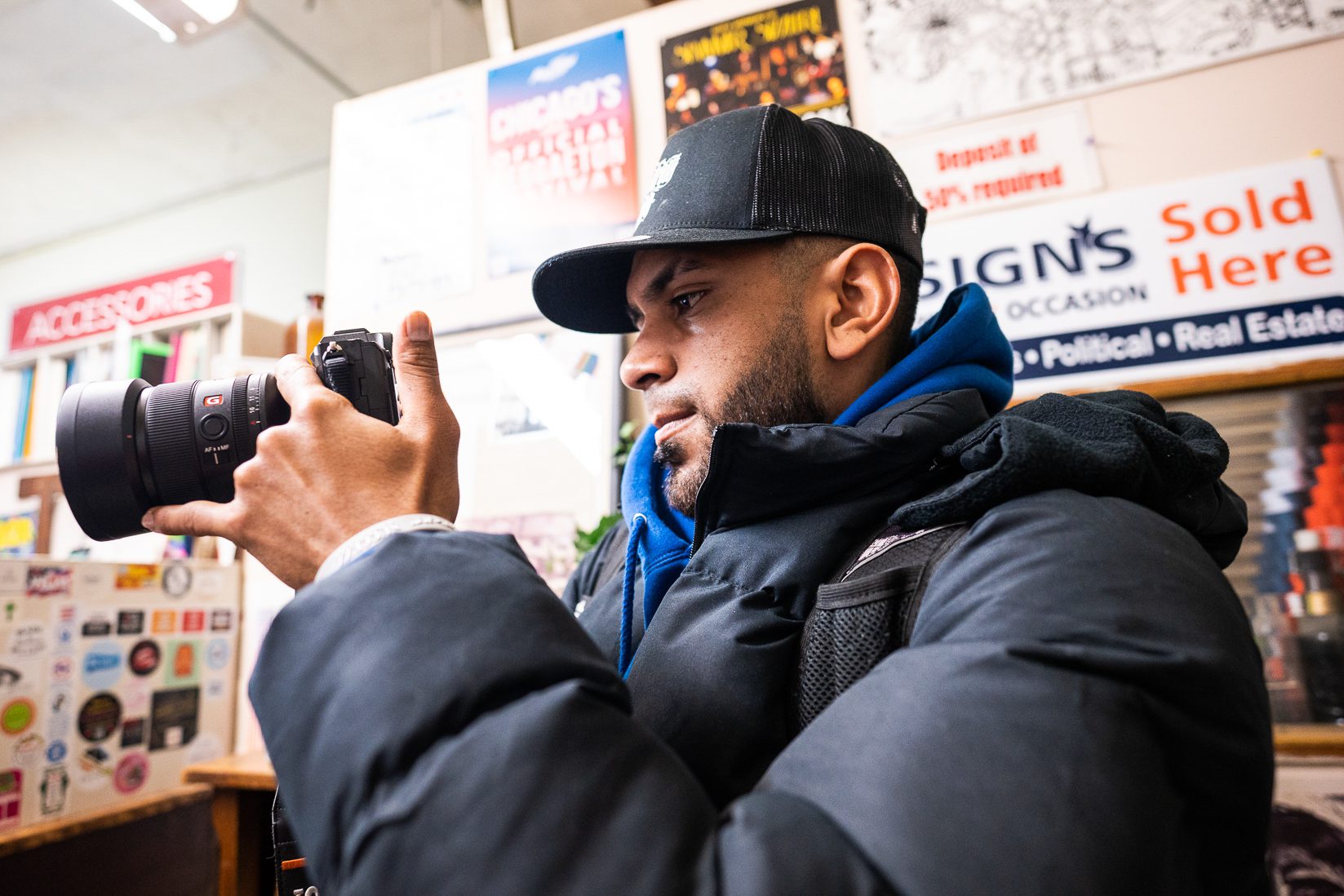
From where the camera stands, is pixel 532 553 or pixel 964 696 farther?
pixel 532 553

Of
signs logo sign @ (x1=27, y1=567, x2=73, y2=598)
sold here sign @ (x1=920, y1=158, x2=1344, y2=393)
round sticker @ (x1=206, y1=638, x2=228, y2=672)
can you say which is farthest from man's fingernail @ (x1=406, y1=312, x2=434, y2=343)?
round sticker @ (x1=206, y1=638, x2=228, y2=672)

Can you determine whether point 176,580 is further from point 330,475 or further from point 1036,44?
point 1036,44

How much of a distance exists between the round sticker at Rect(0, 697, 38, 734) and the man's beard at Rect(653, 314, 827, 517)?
1.25m

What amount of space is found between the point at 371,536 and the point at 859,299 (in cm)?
55

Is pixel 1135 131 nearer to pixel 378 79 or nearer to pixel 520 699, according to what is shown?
pixel 520 699

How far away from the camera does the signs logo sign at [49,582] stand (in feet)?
4.34

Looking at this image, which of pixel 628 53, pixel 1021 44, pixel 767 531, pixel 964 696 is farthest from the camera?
pixel 628 53

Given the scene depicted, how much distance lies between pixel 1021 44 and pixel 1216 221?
449mm

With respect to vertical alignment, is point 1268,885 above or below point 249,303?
below

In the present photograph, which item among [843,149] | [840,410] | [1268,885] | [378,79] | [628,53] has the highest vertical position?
[378,79]

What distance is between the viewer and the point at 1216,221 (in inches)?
46.6

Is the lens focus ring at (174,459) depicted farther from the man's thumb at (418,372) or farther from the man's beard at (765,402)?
the man's beard at (765,402)

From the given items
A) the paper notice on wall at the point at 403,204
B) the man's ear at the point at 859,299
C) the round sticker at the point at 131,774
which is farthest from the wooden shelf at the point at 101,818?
the man's ear at the point at 859,299

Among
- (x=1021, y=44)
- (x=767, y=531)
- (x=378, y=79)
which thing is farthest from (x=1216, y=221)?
(x=378, y=79)
